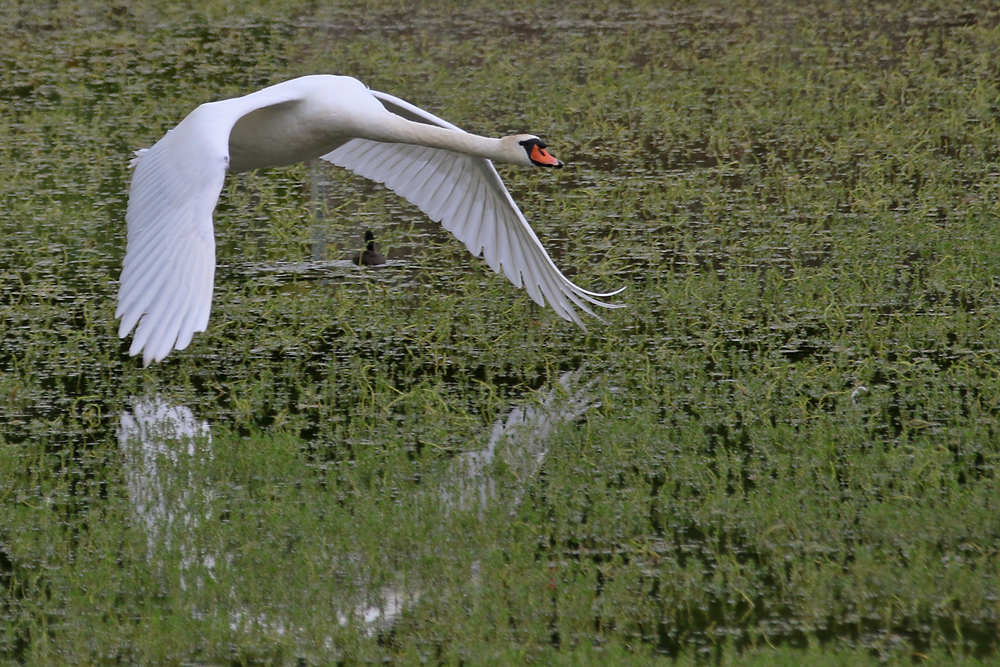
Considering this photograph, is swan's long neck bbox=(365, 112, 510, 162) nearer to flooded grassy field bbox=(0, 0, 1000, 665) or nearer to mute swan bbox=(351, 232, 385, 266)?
flooded grassy field bbox=(0, 0, 1000, 665)

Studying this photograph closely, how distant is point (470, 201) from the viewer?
681 cm

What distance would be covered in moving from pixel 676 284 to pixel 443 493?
97.2 inches

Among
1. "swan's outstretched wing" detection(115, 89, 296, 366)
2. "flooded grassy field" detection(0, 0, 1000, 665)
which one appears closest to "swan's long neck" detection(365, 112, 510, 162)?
"swan's outstretched wing" detection(115, 89, 296, 366)

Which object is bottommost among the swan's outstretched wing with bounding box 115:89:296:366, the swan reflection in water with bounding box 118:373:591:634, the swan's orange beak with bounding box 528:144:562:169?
the swan reflection in water with bounding box 118:373:591:634

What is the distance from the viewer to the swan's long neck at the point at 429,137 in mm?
6023

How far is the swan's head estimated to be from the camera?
19.1 feet

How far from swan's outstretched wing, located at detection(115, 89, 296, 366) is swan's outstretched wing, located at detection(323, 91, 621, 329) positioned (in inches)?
55.9

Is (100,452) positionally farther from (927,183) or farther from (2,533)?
(927,183)

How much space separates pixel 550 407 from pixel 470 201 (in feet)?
4.67

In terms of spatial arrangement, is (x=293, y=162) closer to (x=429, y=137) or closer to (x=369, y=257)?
(x=429, y=137)

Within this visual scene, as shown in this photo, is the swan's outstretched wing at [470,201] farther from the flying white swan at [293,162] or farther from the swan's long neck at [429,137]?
the swan's long neck at [429,137]

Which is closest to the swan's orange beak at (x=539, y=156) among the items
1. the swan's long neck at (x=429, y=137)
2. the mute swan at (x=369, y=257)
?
the swan's long neck at (x=429, y=137)

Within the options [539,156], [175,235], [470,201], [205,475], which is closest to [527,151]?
[539,156]

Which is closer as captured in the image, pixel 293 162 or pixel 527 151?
pixel 527 151
